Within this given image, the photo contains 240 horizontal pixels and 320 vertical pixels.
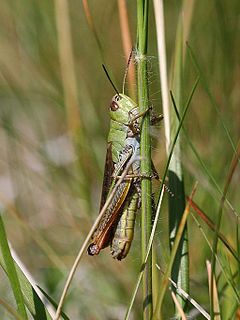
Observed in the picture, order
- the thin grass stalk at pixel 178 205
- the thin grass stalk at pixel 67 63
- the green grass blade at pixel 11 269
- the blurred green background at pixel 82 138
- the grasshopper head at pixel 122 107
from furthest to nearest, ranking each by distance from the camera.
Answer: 1. the thin grass stalk at pixel 67 63
2. the blurred green background at pixel 82 138
3. the grasshopper head at pixel 122 107
4. the thin grass stalk at pixel 178 205
5. the green grass blade at pixel 11 269

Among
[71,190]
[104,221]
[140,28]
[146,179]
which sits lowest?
[71,190]

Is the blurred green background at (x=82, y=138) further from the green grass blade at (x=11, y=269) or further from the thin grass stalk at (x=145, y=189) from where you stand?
the green grass blade at (x=11, y=269)

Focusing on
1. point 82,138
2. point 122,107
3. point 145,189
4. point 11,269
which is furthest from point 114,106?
point 82,138

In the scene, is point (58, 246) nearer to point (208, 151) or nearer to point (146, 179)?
point (208, 151)

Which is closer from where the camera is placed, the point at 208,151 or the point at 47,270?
the point at 47,270

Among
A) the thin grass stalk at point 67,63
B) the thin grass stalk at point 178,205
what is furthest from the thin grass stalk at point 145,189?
the thin grass stalk at point 67,63

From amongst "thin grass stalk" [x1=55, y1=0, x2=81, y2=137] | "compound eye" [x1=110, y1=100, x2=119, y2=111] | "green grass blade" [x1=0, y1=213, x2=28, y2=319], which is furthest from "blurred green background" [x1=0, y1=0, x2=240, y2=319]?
"green grass blade" [x1=0, y1=213, x2=28, y2=319]

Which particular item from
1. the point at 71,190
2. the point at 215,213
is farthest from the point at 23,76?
the point at 215,213
